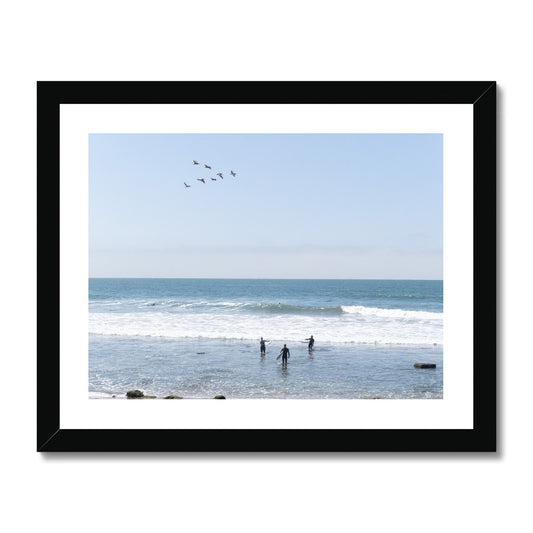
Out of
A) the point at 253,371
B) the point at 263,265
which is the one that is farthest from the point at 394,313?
the point at 253,371

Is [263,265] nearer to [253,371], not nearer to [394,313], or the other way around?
[394,313]

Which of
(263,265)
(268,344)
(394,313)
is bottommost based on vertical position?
(268,344)

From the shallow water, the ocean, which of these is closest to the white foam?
the ocean

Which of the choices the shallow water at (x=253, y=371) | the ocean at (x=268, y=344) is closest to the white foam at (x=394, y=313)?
the ocean at (x=268, y=344)

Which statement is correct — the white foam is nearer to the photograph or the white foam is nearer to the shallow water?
the photograph
